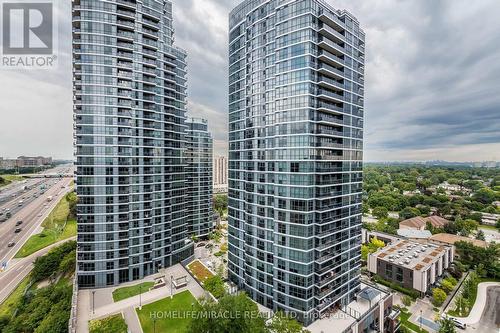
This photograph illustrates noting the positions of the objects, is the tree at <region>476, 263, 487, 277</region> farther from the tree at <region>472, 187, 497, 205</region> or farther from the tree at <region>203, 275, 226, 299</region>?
the tree at <region>472, 187, 497, 205</region>

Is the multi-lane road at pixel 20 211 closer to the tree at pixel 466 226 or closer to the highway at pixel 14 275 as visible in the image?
the highway at pixel 14 275

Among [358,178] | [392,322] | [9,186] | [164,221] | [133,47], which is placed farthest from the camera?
[9,186]

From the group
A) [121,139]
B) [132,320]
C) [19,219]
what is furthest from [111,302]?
[19,219]

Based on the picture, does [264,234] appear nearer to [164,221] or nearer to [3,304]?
[164,221]

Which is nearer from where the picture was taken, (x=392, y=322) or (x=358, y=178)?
(x=392, y=322)

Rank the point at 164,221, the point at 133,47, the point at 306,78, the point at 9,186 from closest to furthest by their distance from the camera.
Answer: the point at 306,78, the point at 133,47, the point at 164,221, the point at 9,186

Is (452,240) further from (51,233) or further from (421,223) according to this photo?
(51,233)

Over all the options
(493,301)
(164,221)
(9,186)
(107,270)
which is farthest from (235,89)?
(9,186)
